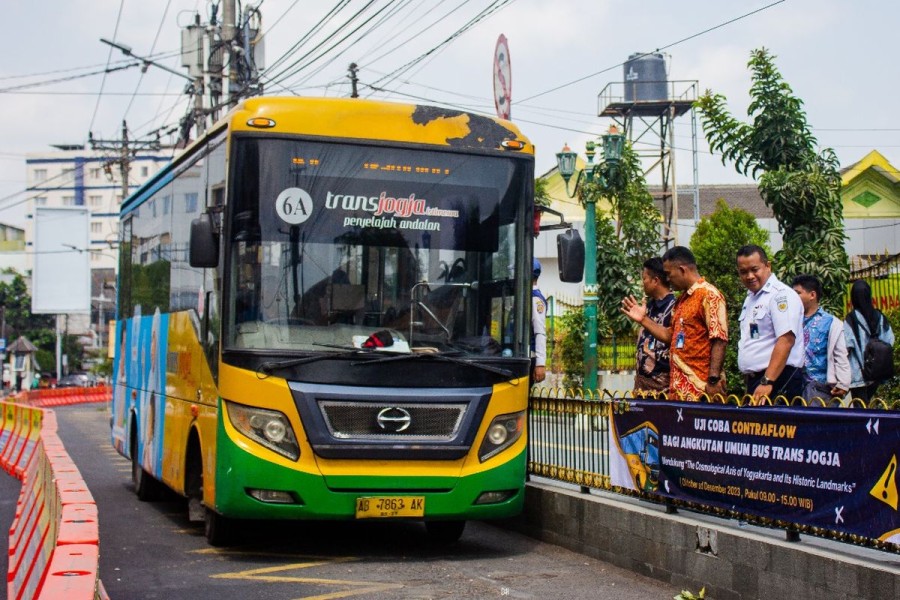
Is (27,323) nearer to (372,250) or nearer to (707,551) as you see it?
(372,250)

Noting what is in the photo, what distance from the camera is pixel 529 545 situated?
10203 mm

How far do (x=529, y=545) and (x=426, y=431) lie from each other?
1.66 metres

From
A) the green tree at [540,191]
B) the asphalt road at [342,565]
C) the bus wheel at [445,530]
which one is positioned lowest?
the asphalt road at [342,565]

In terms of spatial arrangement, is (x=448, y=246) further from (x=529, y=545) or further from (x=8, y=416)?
(x=8, y=416)

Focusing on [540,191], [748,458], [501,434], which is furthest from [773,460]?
[540,191]

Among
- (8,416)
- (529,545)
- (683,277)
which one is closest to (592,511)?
(529,545)

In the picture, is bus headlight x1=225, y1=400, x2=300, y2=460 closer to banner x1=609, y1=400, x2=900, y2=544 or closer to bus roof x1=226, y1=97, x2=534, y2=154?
bus roof x1=226, y1=97, x2=534, y2=154

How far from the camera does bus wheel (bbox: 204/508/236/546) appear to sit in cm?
987

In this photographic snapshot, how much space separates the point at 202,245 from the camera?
9.08 m

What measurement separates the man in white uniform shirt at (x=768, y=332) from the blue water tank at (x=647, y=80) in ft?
133

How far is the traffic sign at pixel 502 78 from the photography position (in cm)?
1509

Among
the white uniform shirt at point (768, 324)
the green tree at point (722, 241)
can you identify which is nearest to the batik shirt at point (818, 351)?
the white uniform shirt at point (768, 324)

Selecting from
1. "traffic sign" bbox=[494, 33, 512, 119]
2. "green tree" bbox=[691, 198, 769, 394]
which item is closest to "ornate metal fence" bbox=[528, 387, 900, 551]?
"traffic sign" bbox=[494, 33, 512, 119]

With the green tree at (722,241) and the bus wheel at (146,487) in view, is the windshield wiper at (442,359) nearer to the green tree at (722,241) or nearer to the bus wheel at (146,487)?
the bus wheel at (146,487)
